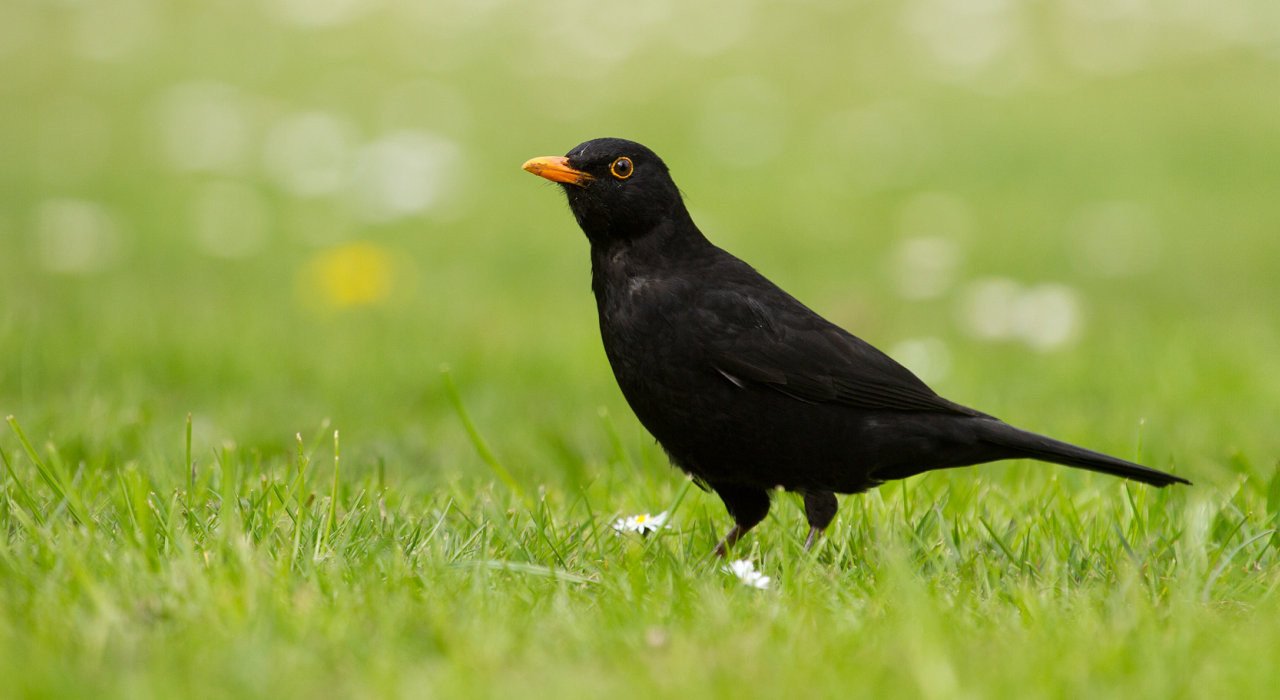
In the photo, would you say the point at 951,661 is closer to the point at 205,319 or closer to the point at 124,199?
the point at 205,319

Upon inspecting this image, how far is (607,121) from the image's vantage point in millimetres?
13430

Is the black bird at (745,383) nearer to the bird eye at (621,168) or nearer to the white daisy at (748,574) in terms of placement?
the bird eye at (621,168)

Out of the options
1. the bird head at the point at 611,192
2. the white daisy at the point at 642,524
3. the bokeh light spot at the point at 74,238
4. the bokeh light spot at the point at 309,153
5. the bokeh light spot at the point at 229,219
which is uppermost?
the bird head at the point at 611,192

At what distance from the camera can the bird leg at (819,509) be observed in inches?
153

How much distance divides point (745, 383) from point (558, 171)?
0.88 meters

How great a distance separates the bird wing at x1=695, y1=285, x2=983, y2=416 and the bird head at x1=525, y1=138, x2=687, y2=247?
15.1 inches

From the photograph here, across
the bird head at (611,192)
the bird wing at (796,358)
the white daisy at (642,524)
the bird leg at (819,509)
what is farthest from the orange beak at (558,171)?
the bird leg at (819,509)

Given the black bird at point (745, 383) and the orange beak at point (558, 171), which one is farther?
the orange beak at point (558, 171)

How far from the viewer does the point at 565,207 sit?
37.6 feet

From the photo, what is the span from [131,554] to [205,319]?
13.8 feet

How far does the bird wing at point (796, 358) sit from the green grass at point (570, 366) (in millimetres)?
312

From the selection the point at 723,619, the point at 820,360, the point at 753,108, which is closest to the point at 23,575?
the point at 723,619

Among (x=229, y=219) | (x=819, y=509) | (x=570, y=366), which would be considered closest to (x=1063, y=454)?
(x=819, y=509)

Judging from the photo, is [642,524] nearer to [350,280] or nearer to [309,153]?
[350,280]
